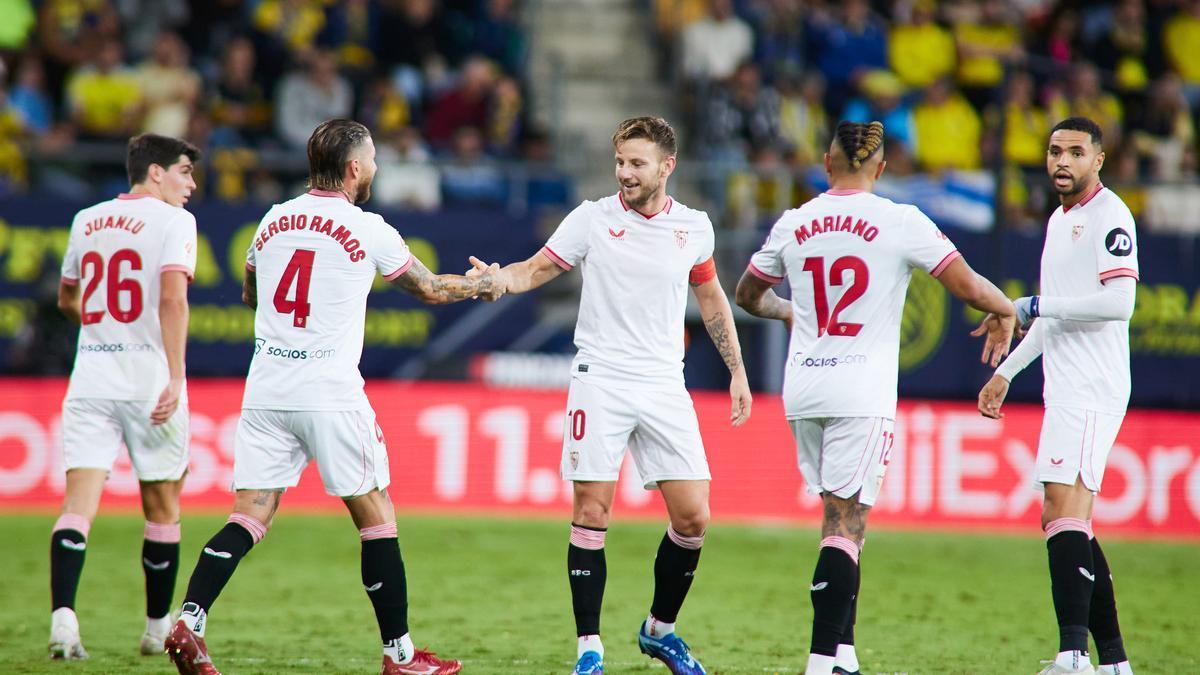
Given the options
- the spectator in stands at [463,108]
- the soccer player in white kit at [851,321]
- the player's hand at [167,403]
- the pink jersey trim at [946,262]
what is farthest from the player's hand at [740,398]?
the spectator in stands at [463,108]

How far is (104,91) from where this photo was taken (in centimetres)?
1588

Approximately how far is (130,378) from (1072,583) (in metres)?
4.83

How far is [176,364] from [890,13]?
1489 cm

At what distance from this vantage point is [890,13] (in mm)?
19969

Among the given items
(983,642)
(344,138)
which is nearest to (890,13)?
(983,642)

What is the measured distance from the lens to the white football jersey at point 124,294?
293 inches

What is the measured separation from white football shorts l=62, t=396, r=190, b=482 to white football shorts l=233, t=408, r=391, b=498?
3.50 feet

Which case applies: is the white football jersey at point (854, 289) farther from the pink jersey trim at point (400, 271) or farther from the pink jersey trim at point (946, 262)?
the pink jersey trim at point (400, 271)

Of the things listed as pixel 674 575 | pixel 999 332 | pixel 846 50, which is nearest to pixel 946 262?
Result: pixel 999 332

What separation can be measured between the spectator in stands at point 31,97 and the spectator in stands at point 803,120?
846 centimetres

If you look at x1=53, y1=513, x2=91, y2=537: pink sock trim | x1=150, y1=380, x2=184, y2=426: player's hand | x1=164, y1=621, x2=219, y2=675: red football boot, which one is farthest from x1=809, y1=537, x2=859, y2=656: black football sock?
x1=53, y1=513, x2=91, y2=537: pink sock trim

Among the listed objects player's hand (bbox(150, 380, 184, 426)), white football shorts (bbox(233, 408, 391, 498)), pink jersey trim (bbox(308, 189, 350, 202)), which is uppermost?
pink jersey trim (bbox(308, 189, 350, 202))

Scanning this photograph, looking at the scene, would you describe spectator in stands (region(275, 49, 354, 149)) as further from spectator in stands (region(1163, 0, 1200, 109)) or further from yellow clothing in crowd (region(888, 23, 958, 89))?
spectator in stands (region(1163, 0, 1200, 109))

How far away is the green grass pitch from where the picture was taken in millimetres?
7516
